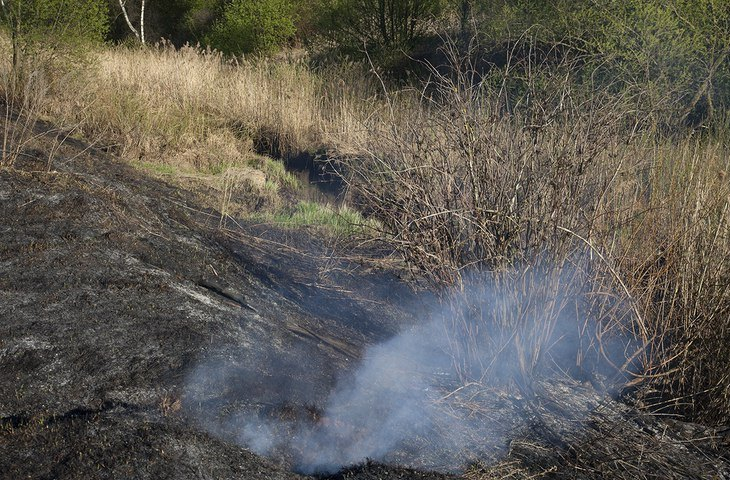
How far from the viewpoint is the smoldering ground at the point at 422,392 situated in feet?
12.3

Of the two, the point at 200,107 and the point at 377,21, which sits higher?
the point at 377,21

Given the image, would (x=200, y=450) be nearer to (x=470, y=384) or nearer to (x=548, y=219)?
(x=470, y=384)

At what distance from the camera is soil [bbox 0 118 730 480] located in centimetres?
338

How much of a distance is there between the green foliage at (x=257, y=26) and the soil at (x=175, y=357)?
47.2 feet

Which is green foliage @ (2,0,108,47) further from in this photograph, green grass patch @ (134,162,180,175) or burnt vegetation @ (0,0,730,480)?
burnt vegetation @ (0,0,730,480)

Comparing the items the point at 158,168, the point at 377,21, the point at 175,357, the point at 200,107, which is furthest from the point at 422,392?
the point at 377,21

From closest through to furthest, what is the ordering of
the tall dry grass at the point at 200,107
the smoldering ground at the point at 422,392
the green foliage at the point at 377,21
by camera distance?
the smoldering ground at the point at 422,392 < the tall dry grass at the point at 200,107 < the green foliage at the point at 377,21

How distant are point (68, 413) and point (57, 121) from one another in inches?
272

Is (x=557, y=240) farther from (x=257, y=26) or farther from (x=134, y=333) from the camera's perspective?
(x=257, y=26)

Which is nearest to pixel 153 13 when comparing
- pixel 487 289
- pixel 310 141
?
pixel 310 141

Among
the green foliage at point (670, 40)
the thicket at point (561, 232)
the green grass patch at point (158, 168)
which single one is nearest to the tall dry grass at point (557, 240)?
the thicket at point (561, 232)

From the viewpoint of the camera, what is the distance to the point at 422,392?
171 inches

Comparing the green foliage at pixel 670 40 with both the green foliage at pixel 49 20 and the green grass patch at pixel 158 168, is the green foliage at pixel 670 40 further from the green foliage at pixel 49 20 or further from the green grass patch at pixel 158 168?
the green foliage at pixel 49 20

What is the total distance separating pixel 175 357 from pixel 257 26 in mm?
17072
